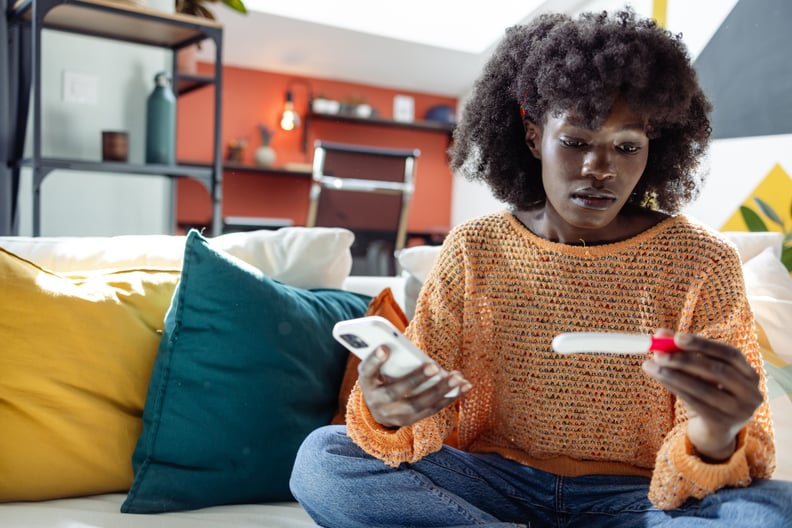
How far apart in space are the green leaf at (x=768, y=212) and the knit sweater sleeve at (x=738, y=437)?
1578 mm

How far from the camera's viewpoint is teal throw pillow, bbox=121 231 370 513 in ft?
3.58

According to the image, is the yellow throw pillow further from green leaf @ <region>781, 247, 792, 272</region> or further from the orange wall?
the orange wall

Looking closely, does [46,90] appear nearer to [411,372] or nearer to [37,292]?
[37,292]

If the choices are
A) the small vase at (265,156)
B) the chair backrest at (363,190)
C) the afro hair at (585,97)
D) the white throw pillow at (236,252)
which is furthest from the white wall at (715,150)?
the small vase at (265,156)

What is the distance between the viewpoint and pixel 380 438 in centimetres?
95

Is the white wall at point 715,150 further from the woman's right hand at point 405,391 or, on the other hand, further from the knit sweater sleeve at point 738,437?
the woman's right hand at point 405,391

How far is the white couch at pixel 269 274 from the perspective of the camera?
1.05 metres

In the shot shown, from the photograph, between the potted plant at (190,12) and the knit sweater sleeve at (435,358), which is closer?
the knit sweater sleeve at (435,358)

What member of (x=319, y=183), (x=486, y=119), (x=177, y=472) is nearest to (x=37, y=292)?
(x=177, y=472)

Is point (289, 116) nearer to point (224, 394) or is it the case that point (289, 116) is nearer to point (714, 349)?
point (224, 394)

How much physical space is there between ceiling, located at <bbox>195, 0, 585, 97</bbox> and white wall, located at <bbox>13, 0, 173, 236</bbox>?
6.06ft

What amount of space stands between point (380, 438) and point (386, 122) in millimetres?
4592

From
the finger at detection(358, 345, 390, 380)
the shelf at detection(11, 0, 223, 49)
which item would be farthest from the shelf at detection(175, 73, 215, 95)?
the finger at detection(358, 345, 390, 380)

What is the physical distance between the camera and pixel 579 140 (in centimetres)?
99
